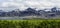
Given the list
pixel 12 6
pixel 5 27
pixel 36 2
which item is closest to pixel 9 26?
pixel 5 27

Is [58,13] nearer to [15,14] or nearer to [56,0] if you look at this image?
[56,0]

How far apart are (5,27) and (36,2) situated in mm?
2702

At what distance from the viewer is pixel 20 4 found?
Result: 29.5 feet

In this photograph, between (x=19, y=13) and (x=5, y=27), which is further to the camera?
(x=19, y=13)

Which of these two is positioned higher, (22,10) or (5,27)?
(22,10)

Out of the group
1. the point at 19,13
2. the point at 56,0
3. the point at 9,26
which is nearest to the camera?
the point at 9,26

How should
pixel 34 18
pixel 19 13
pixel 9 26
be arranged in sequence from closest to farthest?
A: 1. pixel 9 26
2. pixel 19 13
3. pixel 34 18

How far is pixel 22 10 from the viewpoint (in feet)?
29.4

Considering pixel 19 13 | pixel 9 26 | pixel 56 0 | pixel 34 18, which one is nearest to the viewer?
pixel 9 26

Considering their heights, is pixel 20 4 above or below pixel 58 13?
above

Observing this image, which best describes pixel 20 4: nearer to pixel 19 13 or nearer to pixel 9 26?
pixel 19 13

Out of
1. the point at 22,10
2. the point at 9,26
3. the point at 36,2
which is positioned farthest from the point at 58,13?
the point at 9,26

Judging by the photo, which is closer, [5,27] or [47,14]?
[5,27]

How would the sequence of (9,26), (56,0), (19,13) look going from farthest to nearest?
→ (19,13)
(56,0)
(9,26)
